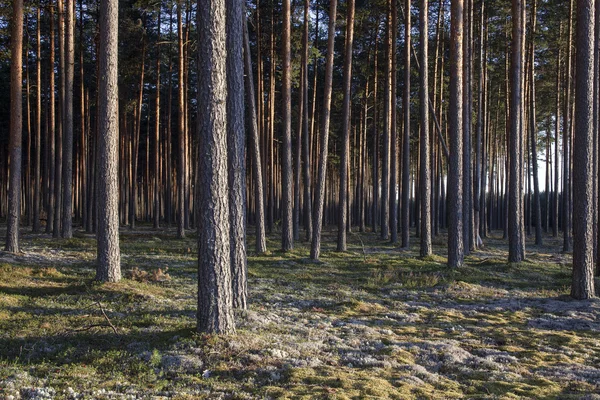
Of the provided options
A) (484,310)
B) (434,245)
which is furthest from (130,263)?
(434,245)

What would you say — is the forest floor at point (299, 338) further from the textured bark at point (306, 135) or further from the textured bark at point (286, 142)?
the textured bark at point (306, 135)

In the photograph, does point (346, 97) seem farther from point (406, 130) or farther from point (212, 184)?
point (212, 184)

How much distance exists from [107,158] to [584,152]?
37.6 feet

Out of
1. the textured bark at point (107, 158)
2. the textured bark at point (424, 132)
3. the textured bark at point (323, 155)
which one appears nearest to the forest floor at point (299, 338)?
the textured bark at point (107, 158)

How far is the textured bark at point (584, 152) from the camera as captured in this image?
41.0ft

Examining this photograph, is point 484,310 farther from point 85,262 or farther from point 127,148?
point 127,148

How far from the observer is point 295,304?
450 inches

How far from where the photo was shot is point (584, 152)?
12523 millimetres

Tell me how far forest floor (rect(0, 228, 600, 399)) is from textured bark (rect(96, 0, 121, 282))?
28.3 inches

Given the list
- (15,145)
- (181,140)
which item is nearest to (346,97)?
(181,140)

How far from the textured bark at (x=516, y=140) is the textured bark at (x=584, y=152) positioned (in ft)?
15.8

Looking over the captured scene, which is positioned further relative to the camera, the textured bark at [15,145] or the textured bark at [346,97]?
the textured bark at [346,97]

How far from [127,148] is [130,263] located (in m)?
20.7

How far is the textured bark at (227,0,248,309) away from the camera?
977 cm
